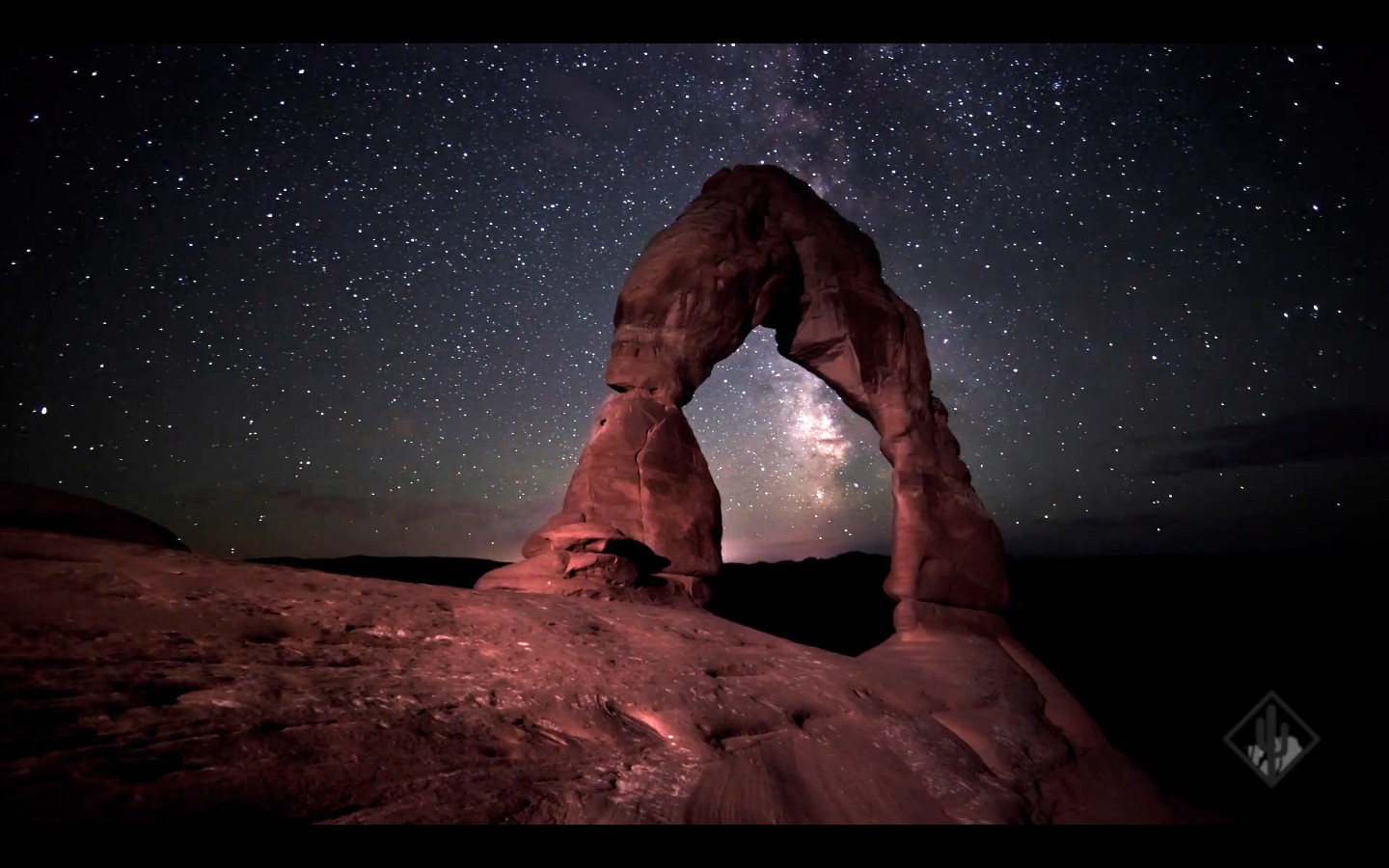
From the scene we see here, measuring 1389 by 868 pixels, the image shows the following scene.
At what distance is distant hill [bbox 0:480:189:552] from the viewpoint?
2.98m

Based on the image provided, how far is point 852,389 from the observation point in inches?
377

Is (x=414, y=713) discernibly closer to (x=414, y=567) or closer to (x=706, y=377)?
(x=706, y=377)

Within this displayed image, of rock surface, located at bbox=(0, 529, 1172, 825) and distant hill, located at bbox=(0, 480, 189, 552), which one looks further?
distant hill, located at bbox=(0, 480, 189, 552)

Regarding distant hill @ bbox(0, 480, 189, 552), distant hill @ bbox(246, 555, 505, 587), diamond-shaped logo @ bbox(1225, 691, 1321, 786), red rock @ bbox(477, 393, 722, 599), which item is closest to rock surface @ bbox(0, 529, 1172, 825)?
distant hill @ bbox(0, 480, 189, 552)

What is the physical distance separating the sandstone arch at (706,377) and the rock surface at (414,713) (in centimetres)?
195

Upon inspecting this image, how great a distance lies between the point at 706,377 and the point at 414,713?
6631mm

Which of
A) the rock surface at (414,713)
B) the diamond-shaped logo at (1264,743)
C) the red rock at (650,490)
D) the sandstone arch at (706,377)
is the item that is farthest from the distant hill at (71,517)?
the diamond-shaped logo at (1264,743)

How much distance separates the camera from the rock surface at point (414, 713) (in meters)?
1.60

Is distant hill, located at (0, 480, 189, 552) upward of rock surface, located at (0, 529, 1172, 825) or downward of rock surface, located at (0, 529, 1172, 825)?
upward

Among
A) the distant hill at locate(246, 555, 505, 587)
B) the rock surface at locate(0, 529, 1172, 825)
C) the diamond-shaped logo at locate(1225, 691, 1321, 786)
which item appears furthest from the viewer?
the distant hill at locate(246, 555, 505, 587)

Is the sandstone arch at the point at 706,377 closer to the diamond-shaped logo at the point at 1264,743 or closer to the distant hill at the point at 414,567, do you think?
the diamond-shaped logo at the point at 1264,743

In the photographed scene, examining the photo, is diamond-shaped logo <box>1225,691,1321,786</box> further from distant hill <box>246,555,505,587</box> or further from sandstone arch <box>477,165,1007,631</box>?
distant hill <box>246,555,505,587</box>

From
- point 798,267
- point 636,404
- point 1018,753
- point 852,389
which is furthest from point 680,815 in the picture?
point 798,267

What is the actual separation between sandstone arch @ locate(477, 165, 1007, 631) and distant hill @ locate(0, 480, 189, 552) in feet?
7.56
